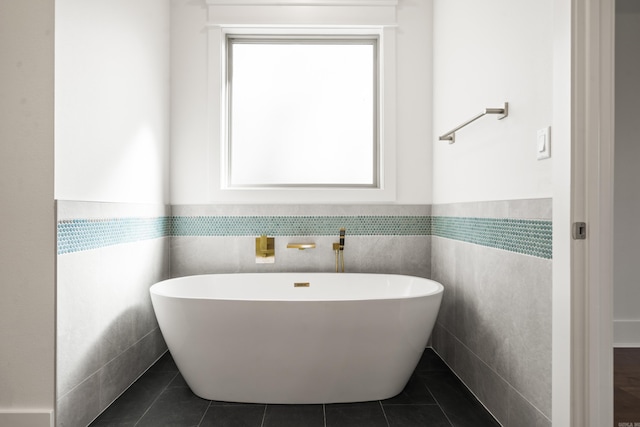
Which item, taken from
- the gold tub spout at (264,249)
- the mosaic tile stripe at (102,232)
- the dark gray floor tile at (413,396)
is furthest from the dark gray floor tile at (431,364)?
the mosaic tile stripe at (102,232)

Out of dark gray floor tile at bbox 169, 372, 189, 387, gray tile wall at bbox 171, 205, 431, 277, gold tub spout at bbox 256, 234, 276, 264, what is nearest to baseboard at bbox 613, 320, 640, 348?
gray tile wall at bbox 171, 205, 431, 277

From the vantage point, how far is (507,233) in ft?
5.72

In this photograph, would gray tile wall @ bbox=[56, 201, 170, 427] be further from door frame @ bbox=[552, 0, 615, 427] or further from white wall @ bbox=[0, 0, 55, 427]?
door frame @ bbox=[552, 0, 615, 427]

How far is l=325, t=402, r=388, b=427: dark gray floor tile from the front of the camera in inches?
70.0

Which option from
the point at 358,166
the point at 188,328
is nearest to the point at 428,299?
the point at 188,328

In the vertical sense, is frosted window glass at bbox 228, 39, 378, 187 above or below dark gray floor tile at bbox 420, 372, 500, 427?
above

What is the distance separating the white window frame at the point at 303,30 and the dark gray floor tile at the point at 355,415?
132 centimetres

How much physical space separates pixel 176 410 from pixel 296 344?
0.68m

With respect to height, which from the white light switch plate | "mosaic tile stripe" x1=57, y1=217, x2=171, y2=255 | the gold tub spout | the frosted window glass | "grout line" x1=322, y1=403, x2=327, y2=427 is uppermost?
the frosted window glass

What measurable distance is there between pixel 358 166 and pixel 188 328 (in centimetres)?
167

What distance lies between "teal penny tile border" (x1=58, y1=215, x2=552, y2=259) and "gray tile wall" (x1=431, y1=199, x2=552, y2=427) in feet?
0.15

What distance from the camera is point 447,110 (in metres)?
2.48

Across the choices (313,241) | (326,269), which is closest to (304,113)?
(313,241)

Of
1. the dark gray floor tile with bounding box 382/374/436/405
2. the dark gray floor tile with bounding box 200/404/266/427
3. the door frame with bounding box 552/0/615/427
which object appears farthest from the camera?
the dark gray floor tile with bounding box 382/374/436/405
